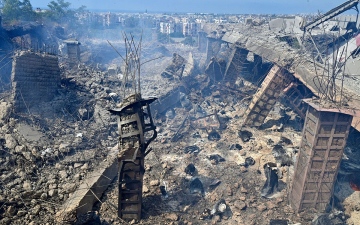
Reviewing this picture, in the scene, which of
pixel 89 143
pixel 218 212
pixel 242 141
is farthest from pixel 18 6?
pixel 218 212

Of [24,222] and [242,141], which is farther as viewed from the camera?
[242,141]

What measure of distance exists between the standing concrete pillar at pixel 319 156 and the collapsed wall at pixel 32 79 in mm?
8018

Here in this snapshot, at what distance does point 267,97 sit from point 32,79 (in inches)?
332

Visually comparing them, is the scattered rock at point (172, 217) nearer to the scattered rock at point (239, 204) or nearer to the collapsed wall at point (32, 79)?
the scattered rock at point (239, 204)

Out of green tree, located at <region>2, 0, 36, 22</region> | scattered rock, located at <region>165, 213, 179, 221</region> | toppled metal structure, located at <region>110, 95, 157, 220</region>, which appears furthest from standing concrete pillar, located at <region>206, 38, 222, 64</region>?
green tree, located at <region>2, 0, 36, 22</region>

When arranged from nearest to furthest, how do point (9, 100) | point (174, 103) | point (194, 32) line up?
point (9, 100)
point (174, 103)
point (194, 32)

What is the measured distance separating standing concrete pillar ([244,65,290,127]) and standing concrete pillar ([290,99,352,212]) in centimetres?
454

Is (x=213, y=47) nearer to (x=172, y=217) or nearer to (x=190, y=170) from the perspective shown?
(x=190, y=170)

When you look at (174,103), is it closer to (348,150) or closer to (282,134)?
(282,134)

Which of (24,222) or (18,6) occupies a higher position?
(18,6)

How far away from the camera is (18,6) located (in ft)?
94.4

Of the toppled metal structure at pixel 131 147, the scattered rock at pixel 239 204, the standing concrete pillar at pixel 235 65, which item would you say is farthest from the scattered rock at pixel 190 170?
the standing concrete pillar at pixel 235 65

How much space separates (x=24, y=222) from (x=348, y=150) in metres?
8.45

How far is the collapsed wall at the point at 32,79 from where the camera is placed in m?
8.73
